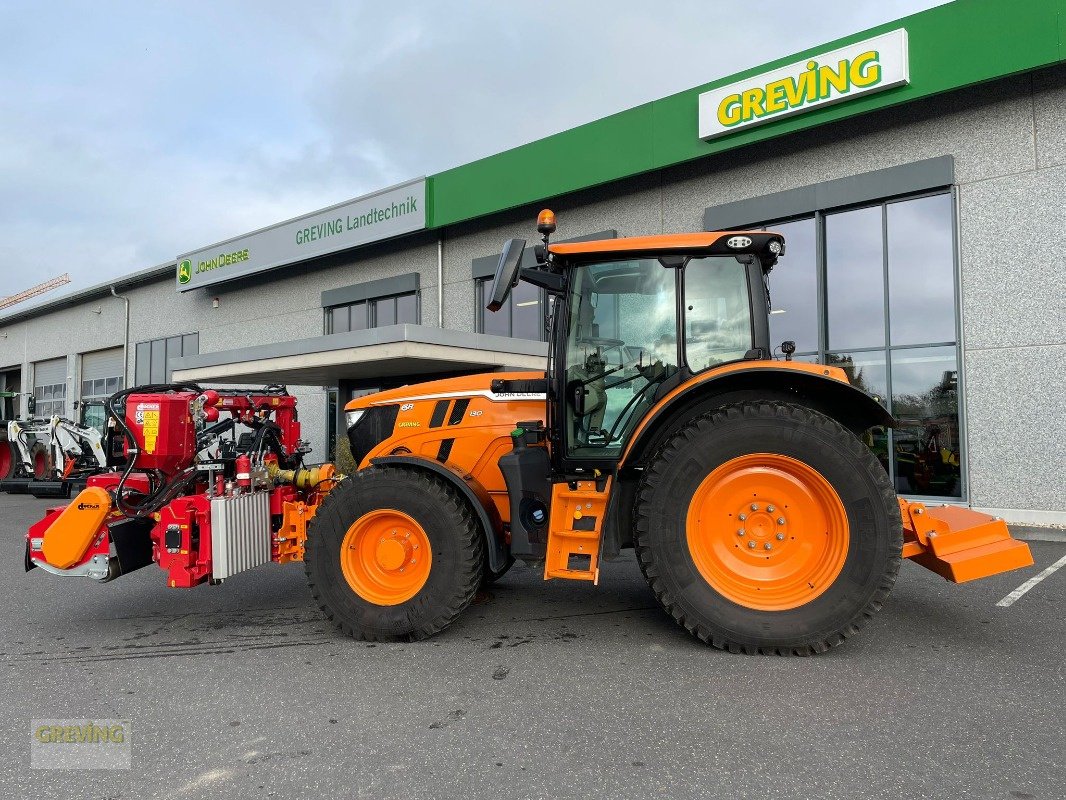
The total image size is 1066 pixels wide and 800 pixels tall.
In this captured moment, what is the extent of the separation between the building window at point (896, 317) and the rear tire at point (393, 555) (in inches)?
282

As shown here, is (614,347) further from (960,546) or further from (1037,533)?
(1037,533)

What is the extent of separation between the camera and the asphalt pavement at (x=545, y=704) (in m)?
2.55

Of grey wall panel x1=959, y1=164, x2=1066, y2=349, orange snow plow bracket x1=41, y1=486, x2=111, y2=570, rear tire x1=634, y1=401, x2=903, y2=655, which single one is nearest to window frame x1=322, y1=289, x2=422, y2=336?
grey wall panel x1=959, y1=164, x2=1066, y2=349

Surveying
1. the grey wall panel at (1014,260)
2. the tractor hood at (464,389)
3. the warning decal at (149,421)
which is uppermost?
the grey wall panel at (1014,260)

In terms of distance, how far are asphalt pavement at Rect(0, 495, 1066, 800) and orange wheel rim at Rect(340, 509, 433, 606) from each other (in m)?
0.34

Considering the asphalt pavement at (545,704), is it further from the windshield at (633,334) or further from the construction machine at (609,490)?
the windshield at (633,334)

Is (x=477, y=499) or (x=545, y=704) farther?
(x=477, y=499)

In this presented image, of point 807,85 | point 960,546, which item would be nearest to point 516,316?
point 807,85

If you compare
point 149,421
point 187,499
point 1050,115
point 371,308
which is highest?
point 1050,115

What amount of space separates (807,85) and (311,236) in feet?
38.7

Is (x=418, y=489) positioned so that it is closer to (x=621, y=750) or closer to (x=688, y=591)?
(x=688, y=591)

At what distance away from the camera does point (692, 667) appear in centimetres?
360

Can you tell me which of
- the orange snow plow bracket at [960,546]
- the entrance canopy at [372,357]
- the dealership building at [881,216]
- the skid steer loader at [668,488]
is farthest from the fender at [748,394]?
the entrance canopy at [372,357]

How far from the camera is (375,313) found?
1648 centimetres
